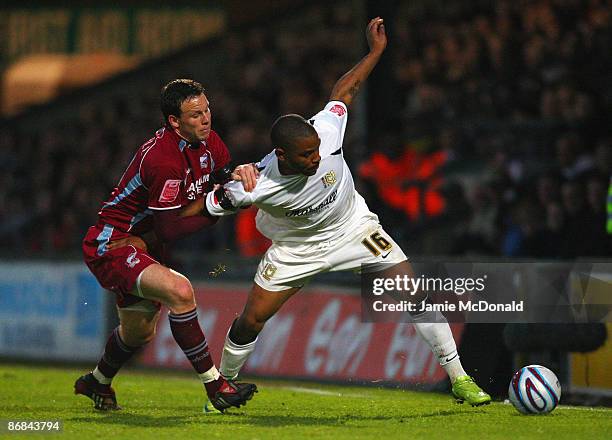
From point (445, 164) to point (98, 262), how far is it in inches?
262

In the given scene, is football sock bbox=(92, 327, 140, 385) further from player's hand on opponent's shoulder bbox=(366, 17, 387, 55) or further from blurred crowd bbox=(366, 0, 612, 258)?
blurred crowd bbox=(366, 0, 612, 258)

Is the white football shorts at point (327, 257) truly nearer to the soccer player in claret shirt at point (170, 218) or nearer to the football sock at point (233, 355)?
the football sock at point (233, 355)

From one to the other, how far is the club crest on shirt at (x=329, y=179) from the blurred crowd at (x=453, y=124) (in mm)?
4469

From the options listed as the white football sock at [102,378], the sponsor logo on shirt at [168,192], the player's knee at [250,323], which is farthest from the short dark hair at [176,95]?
the white football sock at [102,378]

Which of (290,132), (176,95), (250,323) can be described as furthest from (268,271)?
(176,95)

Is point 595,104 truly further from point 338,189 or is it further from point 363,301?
point 338,189

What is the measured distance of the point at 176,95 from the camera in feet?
28.4

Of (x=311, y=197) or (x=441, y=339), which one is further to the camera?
(x=441, y=339)

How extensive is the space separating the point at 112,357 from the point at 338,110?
243cm

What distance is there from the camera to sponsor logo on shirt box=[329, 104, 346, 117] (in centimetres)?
901

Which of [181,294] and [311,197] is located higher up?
[311,197]

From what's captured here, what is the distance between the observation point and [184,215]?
333 inches

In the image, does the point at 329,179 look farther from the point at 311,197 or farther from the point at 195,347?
the point at 195,347

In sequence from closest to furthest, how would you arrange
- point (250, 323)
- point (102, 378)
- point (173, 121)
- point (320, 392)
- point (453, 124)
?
point (173, 121) < point (250, 323) < point (102, 378) < point (320, 392) < point (453, 124)
